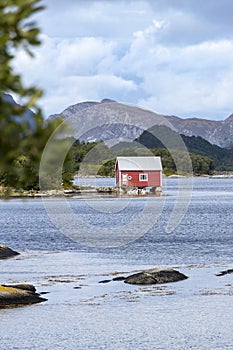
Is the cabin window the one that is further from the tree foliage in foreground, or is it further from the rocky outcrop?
the tree foliage in foreground

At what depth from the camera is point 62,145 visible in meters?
3.86

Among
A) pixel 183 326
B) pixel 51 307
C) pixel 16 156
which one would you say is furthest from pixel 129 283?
pixel 16 156

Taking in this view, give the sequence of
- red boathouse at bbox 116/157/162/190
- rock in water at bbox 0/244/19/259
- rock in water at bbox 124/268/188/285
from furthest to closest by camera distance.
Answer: red boathouse at bbox 116/157/162/190 → rock in water at bbox 0/244/19/259 → rock in water at bbox 124/268/188/285

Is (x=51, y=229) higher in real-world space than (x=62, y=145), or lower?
lower

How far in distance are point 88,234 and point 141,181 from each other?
5701 centimetres

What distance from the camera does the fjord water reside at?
2345cm

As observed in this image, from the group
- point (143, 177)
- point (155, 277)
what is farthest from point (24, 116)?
point (143, 177)

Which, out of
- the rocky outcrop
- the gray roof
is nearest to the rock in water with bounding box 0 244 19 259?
the rocky outcrop

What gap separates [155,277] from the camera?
33406 millimetres

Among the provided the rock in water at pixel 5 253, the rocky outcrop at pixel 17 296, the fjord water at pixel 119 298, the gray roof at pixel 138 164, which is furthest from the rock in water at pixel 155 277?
the gray roof at pixel 138 164

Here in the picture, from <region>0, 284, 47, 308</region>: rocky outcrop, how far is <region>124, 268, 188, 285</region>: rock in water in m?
5.29

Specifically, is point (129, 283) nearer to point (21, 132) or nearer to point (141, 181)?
point (21, 132)

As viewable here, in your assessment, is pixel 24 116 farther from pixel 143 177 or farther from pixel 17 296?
pixel 143 177

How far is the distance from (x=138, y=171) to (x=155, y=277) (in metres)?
85.6
